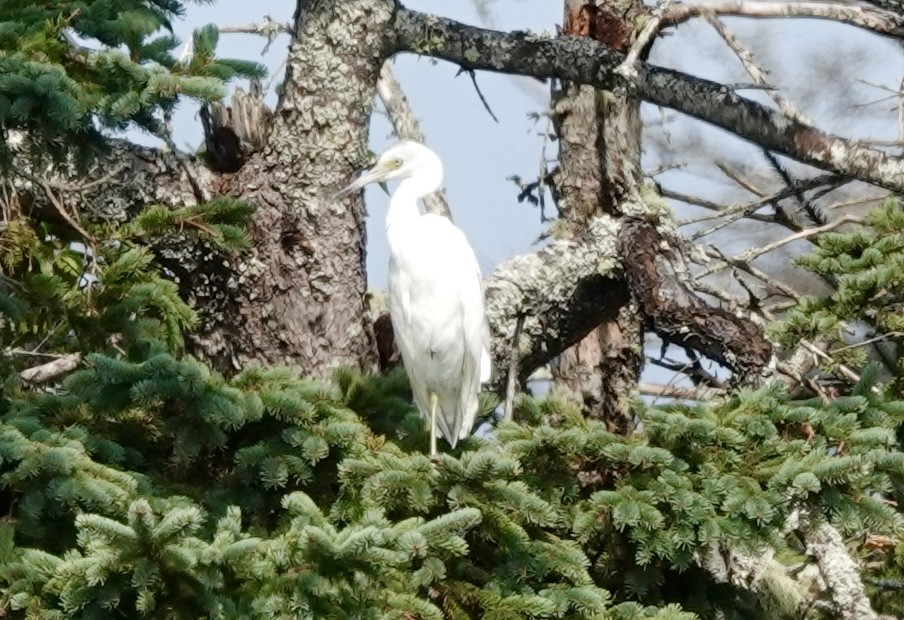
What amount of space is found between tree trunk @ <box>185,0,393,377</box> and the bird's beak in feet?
0.09

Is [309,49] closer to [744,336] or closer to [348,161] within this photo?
[348,161]

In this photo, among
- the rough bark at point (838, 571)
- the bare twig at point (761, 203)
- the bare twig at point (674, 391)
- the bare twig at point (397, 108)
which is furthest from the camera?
the bare twig at point (397, 108)

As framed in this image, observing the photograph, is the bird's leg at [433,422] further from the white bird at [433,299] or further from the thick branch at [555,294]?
the thick branch at [555,294]

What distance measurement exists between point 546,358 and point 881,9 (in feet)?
5.61

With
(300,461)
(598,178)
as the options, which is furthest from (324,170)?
(598,178)

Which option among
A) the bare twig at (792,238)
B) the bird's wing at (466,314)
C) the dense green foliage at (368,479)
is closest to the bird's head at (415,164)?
the bird's wing at (466,314)

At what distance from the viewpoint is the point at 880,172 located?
4840 mm

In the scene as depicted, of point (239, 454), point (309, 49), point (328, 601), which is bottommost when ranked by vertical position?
point (328, 601)

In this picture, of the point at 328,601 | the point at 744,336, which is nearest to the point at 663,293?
the point at 744,336

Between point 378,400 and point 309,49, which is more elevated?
point 309,49

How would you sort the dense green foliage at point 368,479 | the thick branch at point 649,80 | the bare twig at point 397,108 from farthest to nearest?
the bare twig at point 397,108 → the thick branch at point 649,80 → the dense green foliage at point 368,479

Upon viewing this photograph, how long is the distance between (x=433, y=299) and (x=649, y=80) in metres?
1.22

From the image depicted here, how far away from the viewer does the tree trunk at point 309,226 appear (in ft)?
16.4

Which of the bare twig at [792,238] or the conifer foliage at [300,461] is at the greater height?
the bare twig at [792,238]
